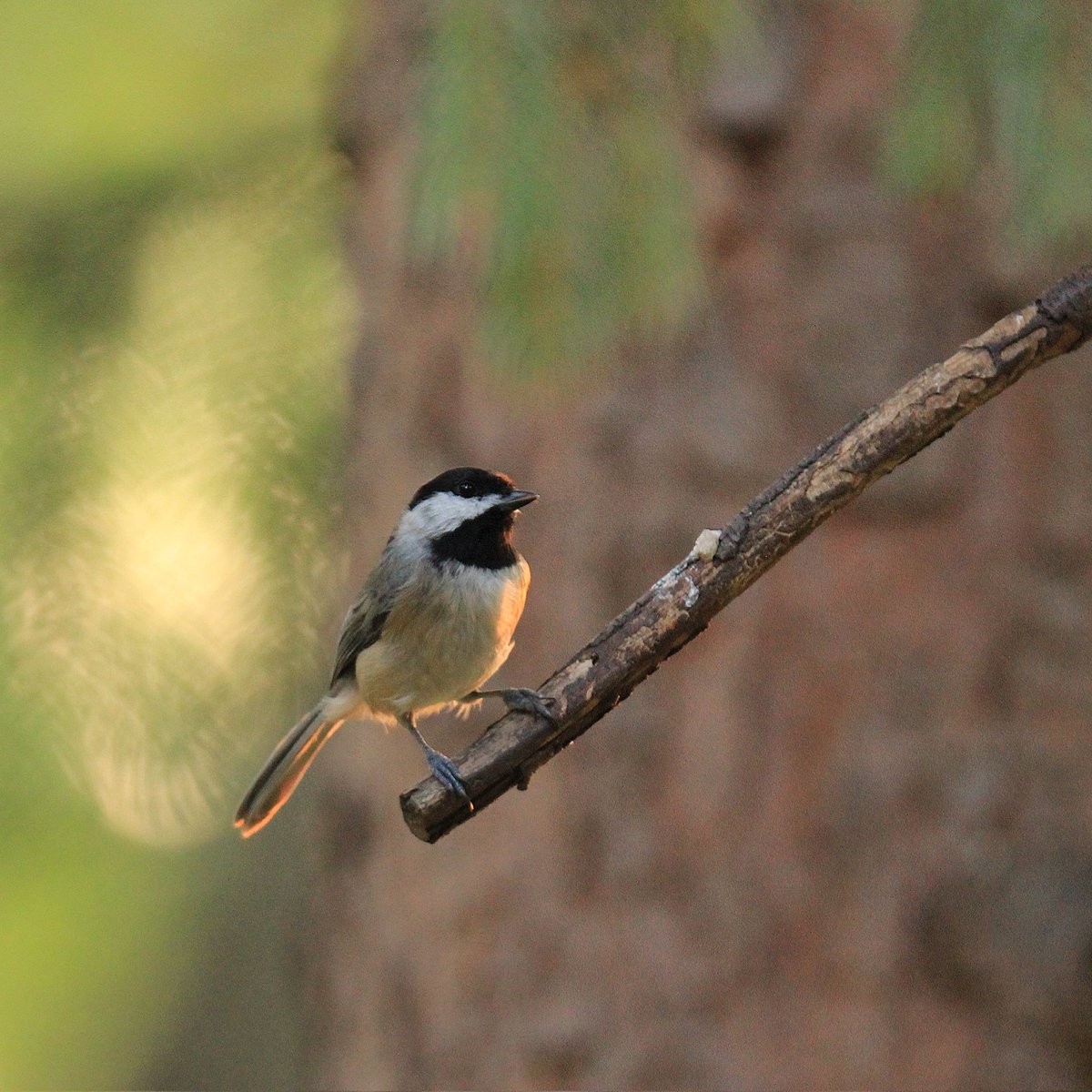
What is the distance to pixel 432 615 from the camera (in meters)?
2.24

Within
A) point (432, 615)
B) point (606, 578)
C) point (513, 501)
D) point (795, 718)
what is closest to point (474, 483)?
point (513, 501)

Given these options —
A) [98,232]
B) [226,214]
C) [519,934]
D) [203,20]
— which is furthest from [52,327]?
[519,934]

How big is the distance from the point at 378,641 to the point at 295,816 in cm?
233

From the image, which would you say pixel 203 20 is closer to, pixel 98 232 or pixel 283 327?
pixel 98 232

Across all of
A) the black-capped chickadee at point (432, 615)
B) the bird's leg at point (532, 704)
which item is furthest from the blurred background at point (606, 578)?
the bird's leg at point (532, 704)

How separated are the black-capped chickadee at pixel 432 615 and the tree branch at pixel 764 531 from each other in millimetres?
597

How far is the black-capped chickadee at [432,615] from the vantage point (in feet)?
7.29

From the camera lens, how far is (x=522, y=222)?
1849 mm

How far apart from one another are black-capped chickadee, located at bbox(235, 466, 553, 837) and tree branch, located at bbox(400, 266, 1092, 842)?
1.96 ft

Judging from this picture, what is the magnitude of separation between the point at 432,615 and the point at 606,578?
546mm

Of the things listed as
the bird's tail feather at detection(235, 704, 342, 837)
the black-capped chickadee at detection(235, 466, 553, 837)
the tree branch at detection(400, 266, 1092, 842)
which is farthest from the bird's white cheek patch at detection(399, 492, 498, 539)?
the tree branch at detection(400, 266, 1092, 842)

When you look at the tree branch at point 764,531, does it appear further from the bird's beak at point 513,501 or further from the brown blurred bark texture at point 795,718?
the brown blurred bark texture at point 795,718

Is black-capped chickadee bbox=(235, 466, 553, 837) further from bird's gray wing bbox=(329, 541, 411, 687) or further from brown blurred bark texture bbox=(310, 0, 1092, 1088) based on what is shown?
brown blurred bark texture bbox=(310, 0, 1092, 1088)

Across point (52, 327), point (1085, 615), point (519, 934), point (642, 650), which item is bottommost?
point (1085, 615)
